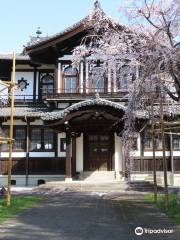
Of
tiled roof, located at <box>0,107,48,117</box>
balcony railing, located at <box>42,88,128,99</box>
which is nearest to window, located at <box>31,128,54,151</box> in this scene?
tiled roof, located at <box>0,107,48,117</box>

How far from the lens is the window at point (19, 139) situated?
87.4 ft

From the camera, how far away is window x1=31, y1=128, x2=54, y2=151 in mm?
26453

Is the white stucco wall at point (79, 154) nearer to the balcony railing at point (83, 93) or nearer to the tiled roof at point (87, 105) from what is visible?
the balcony railing at point (83, 93)

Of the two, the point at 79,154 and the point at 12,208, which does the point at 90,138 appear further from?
the point at 12,208

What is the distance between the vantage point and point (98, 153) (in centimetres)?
2550

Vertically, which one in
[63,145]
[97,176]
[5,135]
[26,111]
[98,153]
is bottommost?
[97,176]

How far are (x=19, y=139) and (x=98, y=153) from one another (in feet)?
18.1

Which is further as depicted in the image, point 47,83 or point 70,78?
point 47,83

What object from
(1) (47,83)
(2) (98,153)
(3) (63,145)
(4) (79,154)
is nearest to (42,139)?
(3) (63,145)

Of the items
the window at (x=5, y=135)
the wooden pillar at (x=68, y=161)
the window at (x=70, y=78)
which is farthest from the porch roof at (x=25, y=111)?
the wooden pillar at (x=68, y=161)

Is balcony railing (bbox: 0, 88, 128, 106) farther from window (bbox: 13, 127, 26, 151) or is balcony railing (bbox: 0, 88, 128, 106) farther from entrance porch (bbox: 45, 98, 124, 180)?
window (bbox: 13, 127, 26, 151)

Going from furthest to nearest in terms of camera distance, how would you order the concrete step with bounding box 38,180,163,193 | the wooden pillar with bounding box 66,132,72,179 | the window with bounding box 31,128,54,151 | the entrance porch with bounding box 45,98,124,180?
the window with bounding box 31,128,54,151 < the wooden pillar with bounding box 66,132,72,179 < the entrance porch with bounding box 45,98,124,180 < the concrete step with bounding box 38,180,163,193

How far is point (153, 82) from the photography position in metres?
13.5

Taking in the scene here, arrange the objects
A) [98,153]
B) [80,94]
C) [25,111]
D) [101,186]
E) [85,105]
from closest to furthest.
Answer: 1. [101,186]
2. [85,105]
3. [80,94]
4. [98,153]
5. [25,111]
